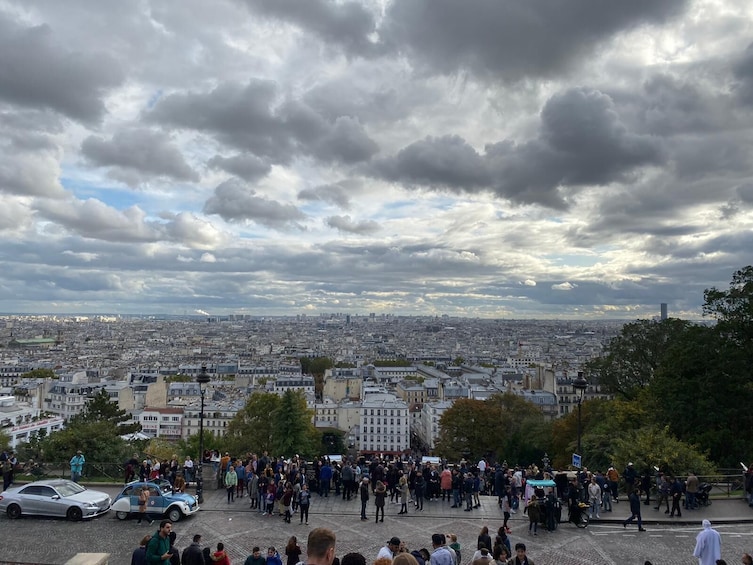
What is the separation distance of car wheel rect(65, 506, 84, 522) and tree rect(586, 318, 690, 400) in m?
38.9

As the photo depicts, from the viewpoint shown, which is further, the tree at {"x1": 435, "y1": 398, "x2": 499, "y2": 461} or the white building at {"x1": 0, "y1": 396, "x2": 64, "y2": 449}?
the white building at {"x1": 0, "y1": 396, "x2": 64, "y2": 449}

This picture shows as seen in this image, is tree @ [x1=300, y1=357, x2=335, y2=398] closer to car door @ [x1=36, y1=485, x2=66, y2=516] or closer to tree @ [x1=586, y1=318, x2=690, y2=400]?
tree @ [x1=586, y1=318, x2=690, y2=400]

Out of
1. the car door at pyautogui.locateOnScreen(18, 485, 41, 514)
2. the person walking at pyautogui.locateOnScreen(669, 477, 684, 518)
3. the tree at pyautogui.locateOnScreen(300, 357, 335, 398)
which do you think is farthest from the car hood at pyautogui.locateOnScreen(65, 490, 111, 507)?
the tree at pyautogui.locateOnScreen(300, 357, 335, 398)

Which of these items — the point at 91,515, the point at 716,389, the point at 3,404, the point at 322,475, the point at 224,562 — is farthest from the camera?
the point at 3,404

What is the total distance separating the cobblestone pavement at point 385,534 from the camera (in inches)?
589

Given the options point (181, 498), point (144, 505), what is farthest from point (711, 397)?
point (144, 505)

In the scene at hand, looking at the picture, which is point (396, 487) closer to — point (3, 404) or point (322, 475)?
point (322, 475)

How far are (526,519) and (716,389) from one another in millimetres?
16595

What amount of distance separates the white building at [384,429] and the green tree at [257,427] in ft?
103

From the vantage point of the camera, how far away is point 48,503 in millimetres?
17125

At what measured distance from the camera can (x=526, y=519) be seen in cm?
1823

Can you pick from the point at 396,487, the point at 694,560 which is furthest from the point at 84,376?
the point at 694,560

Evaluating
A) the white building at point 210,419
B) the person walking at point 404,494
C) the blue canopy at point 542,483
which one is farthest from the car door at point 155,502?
the white building at point 210,419

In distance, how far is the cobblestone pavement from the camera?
15.0 meters
